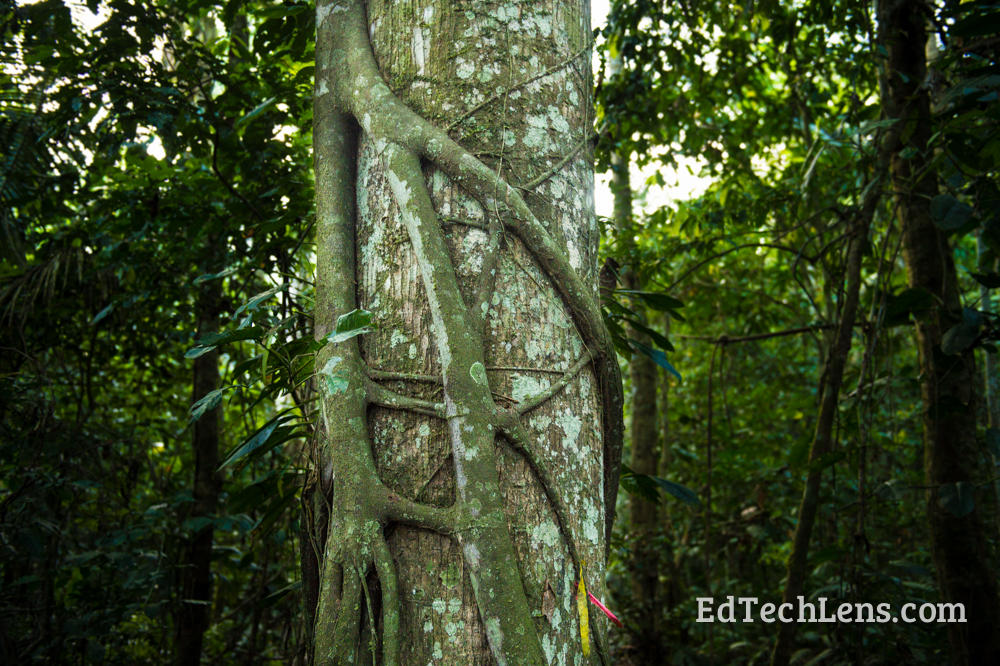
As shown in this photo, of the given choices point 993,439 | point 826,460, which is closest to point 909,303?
point 993,439

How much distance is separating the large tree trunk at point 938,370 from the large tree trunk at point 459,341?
194 cm

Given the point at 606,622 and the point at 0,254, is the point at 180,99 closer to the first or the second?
the point at 0,254

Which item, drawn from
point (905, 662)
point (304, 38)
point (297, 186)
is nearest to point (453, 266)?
point (304, 38)

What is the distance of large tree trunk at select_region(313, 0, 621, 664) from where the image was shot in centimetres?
114

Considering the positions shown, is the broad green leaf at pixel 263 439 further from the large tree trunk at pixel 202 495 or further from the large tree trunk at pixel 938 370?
the large tree trunk at pixel 938 370

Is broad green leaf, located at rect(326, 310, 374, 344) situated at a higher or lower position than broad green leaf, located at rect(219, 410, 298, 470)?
higher

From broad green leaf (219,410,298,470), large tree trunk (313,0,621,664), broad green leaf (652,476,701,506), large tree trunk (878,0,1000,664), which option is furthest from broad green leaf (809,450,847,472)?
broad green leaf (219,410,298,470)

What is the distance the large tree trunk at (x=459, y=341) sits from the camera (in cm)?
114

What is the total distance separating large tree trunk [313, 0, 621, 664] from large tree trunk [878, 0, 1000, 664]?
194 cm

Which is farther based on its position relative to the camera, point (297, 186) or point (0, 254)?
point (0, 254)

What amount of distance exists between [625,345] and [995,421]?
2.57 m

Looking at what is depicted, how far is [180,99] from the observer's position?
2416 millimetres

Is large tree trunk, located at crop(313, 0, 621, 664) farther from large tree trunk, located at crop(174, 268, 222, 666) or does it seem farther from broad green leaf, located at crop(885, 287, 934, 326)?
large tree trunk, located at crop(174, 268, 222, 666)

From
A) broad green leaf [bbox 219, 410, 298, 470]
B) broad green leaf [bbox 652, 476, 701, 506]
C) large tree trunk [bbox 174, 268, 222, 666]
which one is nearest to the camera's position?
broad green leaf [bbox 219, 410, 298, 470]
